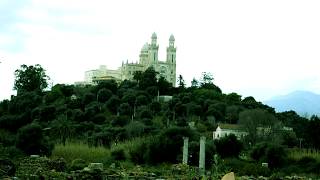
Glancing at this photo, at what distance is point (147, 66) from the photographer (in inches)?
3639

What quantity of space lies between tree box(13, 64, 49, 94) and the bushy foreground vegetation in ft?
0.37

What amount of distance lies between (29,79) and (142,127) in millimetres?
27679

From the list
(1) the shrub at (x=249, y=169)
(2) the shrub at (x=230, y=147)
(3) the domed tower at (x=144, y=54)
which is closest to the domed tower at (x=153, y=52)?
(3) the domed tower at (x=144, y=54)

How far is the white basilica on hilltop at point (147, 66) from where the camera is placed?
8975 centimetres

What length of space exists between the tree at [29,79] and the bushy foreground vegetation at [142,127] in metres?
0.11

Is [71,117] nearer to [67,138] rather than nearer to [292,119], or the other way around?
[67,138]

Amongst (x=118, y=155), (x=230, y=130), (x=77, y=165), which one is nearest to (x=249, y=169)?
(x=118, y=155)

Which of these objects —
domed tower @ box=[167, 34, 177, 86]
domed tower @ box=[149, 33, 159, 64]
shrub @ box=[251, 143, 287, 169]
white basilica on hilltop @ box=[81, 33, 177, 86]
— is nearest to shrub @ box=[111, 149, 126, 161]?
shrub @ box=[251, 143, 287, 169]

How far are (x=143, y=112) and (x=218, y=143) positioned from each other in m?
16.2

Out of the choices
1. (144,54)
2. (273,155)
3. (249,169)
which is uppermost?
(144,54)

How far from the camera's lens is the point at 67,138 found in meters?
42.0

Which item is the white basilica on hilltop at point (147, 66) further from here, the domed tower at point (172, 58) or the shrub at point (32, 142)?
the shrub at point (32, 142)

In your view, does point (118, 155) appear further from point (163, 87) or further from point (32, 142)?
point (163, 87)

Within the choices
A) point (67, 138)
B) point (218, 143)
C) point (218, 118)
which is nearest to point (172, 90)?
point (218, 118)
